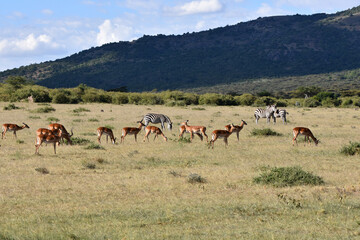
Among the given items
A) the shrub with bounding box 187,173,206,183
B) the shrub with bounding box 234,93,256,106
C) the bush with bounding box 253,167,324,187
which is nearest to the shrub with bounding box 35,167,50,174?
the shrub with bounding box 187,173,206,183

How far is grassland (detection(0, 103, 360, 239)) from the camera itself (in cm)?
874

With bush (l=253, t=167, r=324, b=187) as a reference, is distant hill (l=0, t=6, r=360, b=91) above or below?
above

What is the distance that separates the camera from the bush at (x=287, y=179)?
12992mm

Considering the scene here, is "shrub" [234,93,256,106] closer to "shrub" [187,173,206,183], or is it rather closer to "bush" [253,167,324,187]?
"bush" [253,167,324,187]

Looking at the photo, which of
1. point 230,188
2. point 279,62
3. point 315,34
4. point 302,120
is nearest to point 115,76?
point 279,62

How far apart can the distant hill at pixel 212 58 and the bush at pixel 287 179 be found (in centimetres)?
12212

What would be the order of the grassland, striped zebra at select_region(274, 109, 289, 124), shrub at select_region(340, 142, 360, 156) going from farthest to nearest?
striped zebra at select_region(274, 109, 289, 124)
shrub at select_region(340, 142, 360, 156)
the grassland

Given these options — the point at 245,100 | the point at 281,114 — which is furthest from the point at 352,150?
the point at 245,100

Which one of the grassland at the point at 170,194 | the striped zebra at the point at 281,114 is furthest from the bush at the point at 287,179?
the striped zebra at the point at 281,114

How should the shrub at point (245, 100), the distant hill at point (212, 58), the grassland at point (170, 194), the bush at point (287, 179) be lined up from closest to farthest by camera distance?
the grassland at point (170, 194)
the bush at point (287, 179)
the shrub at point (245, 100)
the distant hill at point (212, 58)

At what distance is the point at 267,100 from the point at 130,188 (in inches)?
2351

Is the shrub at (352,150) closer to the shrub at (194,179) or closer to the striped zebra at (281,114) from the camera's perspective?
the shrub at (194,179)

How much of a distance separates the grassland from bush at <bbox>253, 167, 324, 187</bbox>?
0.92ft

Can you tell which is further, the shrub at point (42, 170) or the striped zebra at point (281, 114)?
the striped zebra at point (281, 114)
